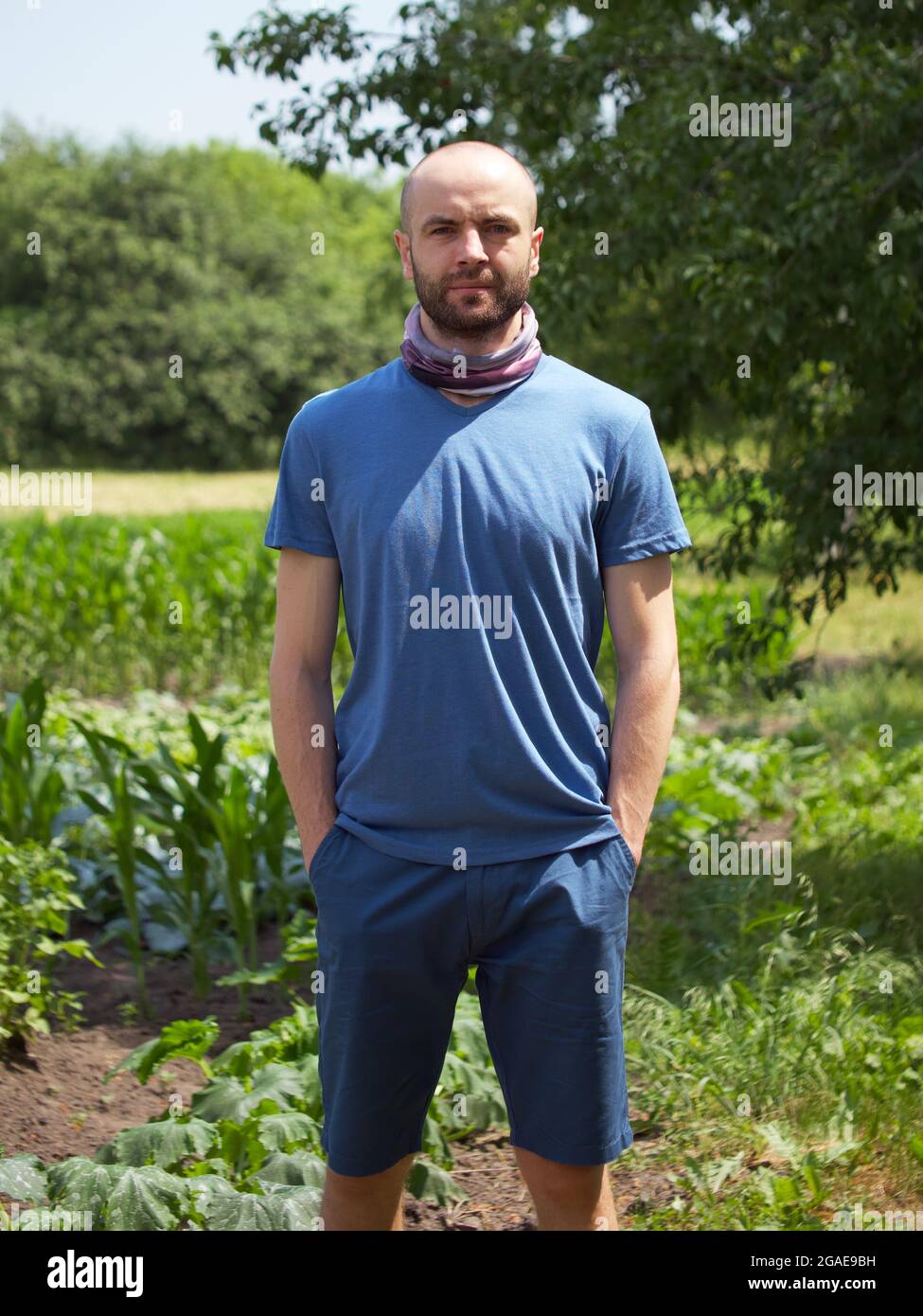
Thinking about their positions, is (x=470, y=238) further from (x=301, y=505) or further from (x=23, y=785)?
(x=23, y=785)

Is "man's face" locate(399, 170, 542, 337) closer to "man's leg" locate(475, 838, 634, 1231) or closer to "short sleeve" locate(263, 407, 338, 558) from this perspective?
"short sleeve" locate(263, 407, 338, 558)

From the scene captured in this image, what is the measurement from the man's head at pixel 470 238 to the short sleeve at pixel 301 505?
0.30 metres

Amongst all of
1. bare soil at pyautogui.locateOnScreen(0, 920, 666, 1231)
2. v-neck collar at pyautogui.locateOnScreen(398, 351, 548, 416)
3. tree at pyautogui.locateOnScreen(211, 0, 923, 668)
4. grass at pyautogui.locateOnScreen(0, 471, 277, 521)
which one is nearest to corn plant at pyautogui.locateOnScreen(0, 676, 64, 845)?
bare soil at pyautogui.locateOnScreen(0, 920, 666, 1231)

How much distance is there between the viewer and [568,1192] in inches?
94.0

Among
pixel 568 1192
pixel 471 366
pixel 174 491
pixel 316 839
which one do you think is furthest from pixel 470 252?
pixel 174 491

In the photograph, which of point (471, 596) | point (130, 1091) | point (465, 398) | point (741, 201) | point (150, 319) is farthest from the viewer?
point (150, 319)

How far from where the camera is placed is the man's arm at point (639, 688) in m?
2.40

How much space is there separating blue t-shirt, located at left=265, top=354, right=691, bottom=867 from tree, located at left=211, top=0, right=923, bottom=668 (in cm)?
250

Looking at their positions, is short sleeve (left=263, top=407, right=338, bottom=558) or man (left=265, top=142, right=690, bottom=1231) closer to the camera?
man (left=265, top=142, right=690, bottom=1231)

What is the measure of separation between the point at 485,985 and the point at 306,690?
1.92ft

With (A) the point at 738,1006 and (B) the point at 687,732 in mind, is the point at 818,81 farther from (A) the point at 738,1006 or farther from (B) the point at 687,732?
(B) the point at 687,732

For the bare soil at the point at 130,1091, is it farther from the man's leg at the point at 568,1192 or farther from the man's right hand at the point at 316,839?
the man's right hand at the point at 316,839

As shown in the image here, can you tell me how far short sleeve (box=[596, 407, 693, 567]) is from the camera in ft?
7.76

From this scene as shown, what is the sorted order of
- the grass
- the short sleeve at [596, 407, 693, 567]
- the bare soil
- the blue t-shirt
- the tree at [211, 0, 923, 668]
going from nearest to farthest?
1. the blue t-shirt
2. the short sleeve at [596, 407, 693, 567]
3. the bare soil
4. the tree at [211, 0, 923, 668]
5. the grass
